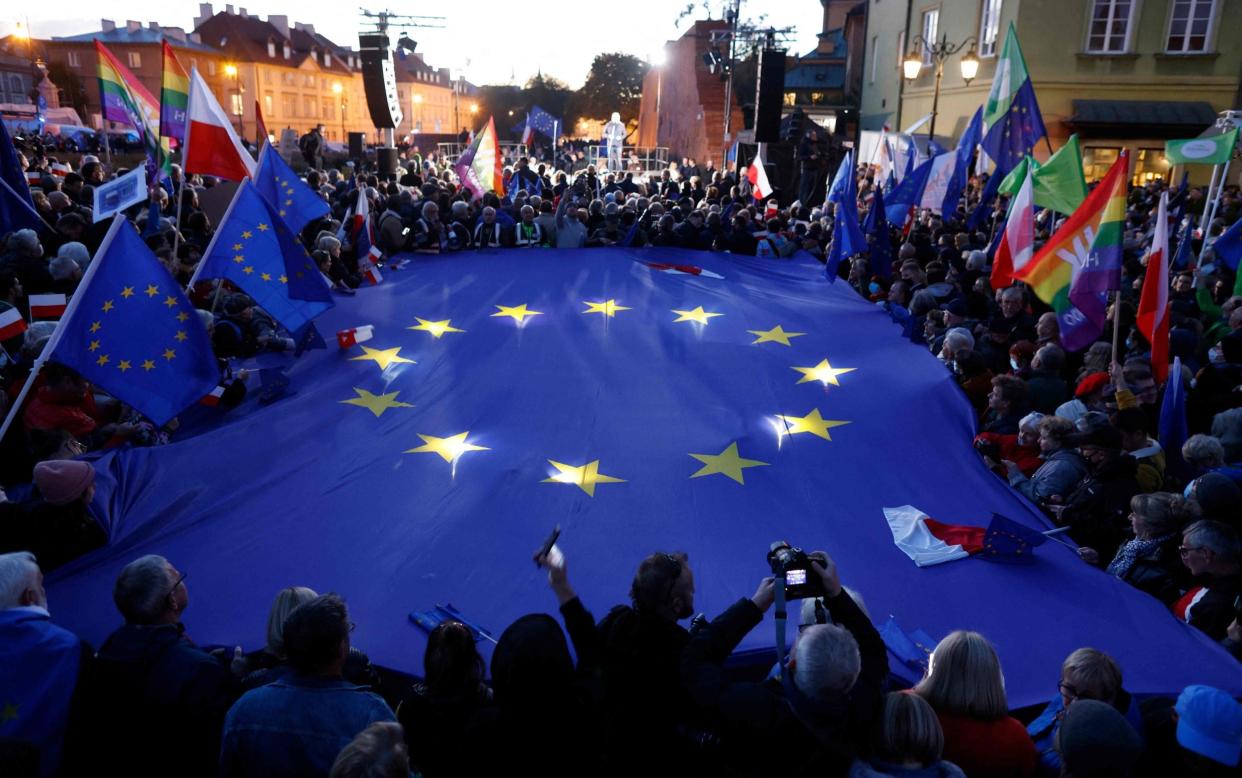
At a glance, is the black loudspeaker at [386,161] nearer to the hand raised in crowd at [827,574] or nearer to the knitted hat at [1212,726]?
the hand raised in crowd at [827,574]

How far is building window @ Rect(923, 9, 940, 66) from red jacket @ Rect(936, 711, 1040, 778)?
93.1 ft

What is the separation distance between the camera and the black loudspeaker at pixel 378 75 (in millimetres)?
23000

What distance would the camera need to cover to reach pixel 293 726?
2668mm

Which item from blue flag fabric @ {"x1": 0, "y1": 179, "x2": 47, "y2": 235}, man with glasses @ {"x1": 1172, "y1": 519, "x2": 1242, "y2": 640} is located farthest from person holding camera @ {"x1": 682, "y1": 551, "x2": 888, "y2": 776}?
blue flag fabric @ {"x1": 0, "y1": 179, "x2": 47, "y2": 235}

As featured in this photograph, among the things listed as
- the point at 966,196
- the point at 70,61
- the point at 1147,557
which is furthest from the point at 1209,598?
the point at 70,61

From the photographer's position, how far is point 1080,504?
4.73 metres

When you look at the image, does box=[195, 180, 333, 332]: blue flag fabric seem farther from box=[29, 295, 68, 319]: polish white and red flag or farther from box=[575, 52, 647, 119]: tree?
box=[575, 52, 647, 119]: tree

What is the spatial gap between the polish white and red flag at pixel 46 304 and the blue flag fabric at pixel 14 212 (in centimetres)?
108

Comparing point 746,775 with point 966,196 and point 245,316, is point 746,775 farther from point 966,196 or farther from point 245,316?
point 966,196

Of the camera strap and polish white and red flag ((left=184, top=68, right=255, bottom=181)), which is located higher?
polish white and red flag ((left=184, top=68, right=255, bottom=181))

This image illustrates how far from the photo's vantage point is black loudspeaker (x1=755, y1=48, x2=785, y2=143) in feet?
66.9

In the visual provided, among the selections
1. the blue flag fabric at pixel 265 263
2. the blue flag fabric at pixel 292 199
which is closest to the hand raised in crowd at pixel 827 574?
the blue flag fabric at pixel 265 263

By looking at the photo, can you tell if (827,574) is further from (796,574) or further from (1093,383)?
(1093,383)

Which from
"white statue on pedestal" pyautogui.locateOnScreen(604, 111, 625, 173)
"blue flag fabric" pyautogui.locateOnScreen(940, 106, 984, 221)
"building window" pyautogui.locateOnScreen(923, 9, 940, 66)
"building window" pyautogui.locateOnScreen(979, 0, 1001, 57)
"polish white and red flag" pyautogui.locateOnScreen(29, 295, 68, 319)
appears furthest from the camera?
"white statue on pedestal" pyautogui.locateOnScreen(604, 111, 625, 173)
